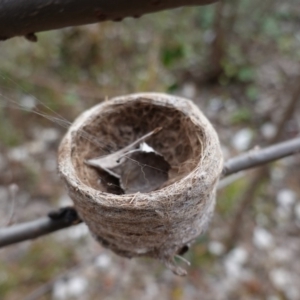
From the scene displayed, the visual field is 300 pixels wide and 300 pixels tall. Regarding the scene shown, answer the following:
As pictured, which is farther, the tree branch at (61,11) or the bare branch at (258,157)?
the bare branch at (258,157)

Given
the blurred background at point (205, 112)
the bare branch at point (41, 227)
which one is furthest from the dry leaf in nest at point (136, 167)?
the blurred background at point (205, 112)

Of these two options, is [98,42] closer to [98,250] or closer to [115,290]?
[98,250]

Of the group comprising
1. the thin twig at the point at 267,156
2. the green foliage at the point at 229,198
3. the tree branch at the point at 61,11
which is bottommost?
the green foliage at the point at 229,198

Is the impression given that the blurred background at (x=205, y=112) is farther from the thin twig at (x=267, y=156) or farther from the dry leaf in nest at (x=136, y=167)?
the dry leaf in nest at (x=136, y=167)

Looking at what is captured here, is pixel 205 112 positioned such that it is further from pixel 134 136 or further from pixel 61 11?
pixel 61 11

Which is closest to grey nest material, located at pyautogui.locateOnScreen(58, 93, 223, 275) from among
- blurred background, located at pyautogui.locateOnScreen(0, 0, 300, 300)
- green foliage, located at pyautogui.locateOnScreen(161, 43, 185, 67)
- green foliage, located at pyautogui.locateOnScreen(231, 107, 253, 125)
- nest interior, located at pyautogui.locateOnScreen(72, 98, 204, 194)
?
nest interior, located at pyautogui.locateOnScreen(72, 98, 204, 194)

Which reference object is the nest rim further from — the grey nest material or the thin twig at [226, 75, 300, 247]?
the thin twig at [226, 75, 300, 247]

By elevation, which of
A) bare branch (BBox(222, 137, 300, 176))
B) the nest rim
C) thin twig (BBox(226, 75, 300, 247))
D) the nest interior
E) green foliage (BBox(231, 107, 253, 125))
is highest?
the nest rim

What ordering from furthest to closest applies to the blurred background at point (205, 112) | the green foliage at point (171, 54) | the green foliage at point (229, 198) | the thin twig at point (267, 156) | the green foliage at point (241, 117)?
the green foliage at point (241, 117) → the green foliage at point (229, 198) → the green foliage at point (171, 54) → the blurred background at point (205, 112) → the thin twig at point (267, 156)
